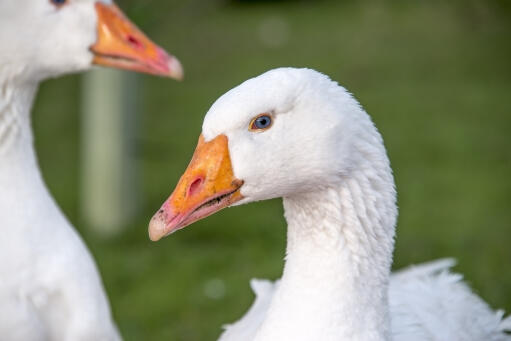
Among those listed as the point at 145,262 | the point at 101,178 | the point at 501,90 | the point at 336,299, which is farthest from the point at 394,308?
the point at 501,90

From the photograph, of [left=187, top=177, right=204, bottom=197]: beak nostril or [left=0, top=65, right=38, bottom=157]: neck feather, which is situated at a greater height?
[left=0, top=65, right=38, bottom=157]: neck feather

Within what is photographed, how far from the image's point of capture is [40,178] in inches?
131

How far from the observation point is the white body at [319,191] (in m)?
2.39

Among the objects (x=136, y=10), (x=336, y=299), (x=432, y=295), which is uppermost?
(x=136, y=10)

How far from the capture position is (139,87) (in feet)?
22.2

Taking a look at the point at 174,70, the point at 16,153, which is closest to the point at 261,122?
the point at 174,70

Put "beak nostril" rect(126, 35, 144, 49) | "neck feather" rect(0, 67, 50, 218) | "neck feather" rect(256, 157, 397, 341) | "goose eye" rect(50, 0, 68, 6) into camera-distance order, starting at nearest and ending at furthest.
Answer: "neck feather" rect(256, 157, 397, 341) → "neck feather" rect(0, 67, 50, 218) → "goose eye" rect(50, 0, 68, 6) → "beak nostril" rect(126, 35, 144, 49)

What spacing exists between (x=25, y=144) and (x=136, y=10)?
2.58 meters

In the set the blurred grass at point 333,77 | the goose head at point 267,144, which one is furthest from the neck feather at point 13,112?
the blurred grass at point 333,77

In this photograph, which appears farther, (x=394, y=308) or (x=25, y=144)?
(x=25, y=144)

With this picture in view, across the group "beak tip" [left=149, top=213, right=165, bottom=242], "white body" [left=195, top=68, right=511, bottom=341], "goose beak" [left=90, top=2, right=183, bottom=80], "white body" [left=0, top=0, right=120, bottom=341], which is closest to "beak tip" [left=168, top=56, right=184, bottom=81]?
"goose beak" [left=90, top=2, right=183, bottom=80]

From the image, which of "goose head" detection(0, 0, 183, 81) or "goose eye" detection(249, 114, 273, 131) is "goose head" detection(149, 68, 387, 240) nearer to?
"goose eye" detection(249, 114, 273, 131)

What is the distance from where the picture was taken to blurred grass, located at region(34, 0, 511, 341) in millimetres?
5512

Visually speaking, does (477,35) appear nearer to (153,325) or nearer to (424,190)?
(424,190)
